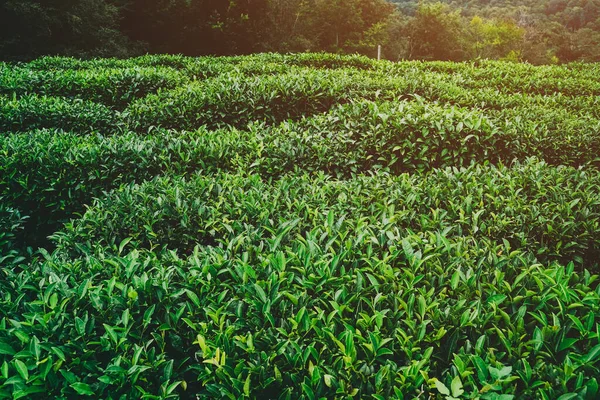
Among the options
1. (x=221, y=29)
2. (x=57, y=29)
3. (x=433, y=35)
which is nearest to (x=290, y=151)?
(x=57, y=29)

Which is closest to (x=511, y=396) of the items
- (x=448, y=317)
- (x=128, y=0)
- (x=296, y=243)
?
(x=448, y=317)

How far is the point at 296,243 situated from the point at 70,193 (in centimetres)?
327

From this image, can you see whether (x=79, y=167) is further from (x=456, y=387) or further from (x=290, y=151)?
(x=456, y=387)

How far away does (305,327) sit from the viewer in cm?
228

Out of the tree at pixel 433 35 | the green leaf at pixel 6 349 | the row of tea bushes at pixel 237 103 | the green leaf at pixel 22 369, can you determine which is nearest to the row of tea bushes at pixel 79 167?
the row of tea bushes at pixel 237 103

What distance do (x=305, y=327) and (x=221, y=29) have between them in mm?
26058

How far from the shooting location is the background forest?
2003cm

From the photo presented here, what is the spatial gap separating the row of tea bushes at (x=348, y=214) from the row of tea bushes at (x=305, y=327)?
0.54 metres

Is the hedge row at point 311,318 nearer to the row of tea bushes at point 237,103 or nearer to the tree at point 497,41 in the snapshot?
the row of tea bushes at point 237,103

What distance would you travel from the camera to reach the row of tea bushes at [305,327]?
6.63 feet

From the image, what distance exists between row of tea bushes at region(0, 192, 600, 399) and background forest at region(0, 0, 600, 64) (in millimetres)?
21629

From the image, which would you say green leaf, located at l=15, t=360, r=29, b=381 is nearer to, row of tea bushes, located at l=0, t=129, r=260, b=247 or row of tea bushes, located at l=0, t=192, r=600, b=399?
row of tea bushes, located at l=0, t=192, r=600, b=399

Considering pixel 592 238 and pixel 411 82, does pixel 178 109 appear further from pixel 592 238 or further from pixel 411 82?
pixel 592 238

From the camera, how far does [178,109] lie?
7.08m
